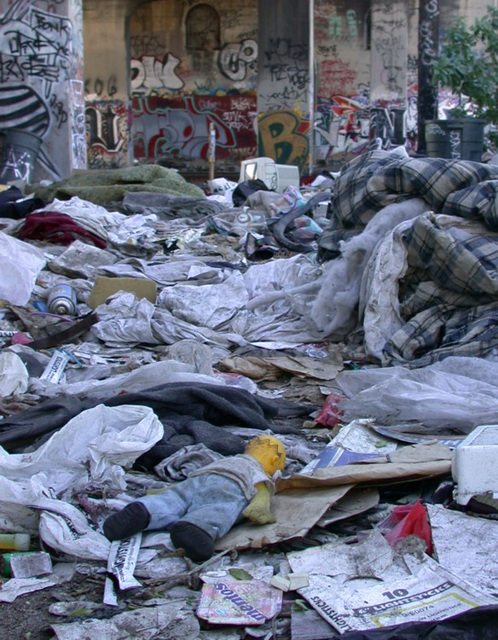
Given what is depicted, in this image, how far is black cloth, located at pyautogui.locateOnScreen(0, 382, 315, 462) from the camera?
11.3ft

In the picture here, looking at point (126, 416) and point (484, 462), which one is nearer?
point (484, 462)

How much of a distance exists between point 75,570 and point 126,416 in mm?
886

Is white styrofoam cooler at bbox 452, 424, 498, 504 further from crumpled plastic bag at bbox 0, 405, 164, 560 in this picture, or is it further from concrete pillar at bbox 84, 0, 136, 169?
concrete pillar at bbox 84, 0, 136, 169

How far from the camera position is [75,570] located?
103 inches

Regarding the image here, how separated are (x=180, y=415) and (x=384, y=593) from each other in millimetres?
1462

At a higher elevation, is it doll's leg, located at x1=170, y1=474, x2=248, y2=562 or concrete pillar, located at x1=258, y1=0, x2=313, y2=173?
concrete pillar, located at x1=258, y1=0, x2=313, y2=173

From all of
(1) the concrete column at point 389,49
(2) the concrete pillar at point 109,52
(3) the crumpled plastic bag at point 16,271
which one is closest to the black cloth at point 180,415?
(3) the crumpled plastic bag at point 16,271

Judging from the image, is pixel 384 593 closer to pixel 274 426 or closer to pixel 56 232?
pixel 274 426

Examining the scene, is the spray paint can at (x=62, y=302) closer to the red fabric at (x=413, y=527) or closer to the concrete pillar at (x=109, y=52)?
the red fabric at (x=413, y=527)

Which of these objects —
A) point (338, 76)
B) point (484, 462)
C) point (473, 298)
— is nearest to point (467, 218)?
point (473, 298)

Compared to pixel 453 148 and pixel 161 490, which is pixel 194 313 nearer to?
pixel 161 490

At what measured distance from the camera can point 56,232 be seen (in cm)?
764

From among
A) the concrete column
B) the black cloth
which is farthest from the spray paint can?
the concrete column

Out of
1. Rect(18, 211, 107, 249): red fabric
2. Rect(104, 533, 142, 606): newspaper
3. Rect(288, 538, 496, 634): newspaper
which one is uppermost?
Rect(18, 211, 107, 249): red fabric
